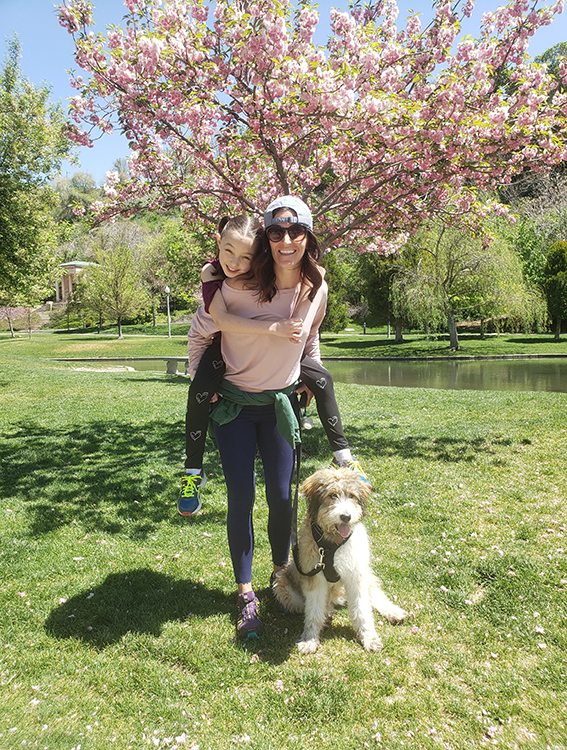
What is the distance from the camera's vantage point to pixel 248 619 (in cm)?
287

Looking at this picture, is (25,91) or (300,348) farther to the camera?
(25,91)

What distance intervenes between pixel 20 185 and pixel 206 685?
1355 cm

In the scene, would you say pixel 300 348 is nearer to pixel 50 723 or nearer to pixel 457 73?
pixel 50 723

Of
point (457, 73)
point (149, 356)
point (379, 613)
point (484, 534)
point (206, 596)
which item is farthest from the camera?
point (149, 356)

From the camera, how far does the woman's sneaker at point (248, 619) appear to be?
2.85 metres

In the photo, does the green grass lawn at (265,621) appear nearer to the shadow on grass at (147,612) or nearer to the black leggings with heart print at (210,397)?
the shadow on grass at (147,612)

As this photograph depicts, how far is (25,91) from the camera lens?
13195mm

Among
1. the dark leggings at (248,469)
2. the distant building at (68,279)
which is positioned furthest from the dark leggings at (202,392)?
the distant building at (68,279)

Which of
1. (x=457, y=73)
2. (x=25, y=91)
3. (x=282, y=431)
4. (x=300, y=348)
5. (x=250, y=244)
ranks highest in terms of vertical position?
(x=25, y=91)

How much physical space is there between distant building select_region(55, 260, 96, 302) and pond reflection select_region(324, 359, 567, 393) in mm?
34660

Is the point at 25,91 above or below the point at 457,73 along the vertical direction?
above

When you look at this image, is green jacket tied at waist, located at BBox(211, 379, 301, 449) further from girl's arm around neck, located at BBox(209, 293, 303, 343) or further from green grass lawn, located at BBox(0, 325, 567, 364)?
green grass lawn, located at BBox(0, 325, 567, 364)

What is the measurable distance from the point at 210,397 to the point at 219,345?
11.5 inches

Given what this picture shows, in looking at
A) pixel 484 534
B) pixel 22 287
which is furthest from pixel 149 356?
pixel 484 534
